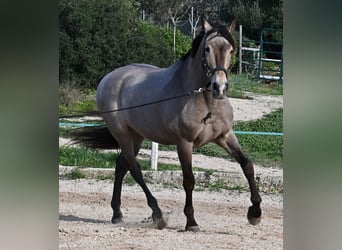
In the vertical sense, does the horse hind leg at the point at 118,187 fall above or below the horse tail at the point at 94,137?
below

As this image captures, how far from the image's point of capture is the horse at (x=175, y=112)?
4184 mm

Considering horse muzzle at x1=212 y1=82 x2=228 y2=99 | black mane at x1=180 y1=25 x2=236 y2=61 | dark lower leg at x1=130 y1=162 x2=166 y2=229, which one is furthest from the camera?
dark lower leg at x1=130 y1=162 x2=166 y2=229

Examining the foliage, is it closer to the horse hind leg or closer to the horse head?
the horse head

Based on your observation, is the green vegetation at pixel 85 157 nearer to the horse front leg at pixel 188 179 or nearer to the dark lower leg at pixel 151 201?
the dark lower leg at pixel 151 201

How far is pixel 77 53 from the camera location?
4324mm

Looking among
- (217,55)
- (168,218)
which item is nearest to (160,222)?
(168,218)

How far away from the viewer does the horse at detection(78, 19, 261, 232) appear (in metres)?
4.18

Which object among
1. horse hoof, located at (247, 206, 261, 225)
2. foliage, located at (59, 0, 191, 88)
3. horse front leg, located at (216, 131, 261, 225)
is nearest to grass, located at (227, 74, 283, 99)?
horse front leg, located at (216, 131, 261, 225)

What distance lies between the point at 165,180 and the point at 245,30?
1072mm

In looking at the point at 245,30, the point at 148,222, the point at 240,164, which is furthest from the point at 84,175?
the point at 245,30

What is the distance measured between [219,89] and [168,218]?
0.94 metres

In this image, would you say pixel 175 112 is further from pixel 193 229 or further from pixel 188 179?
pixel 193 229

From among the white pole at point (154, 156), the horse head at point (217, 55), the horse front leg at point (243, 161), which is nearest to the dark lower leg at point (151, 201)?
the white pole at point (154, 156)
